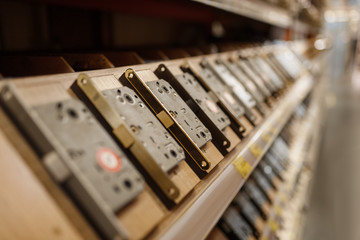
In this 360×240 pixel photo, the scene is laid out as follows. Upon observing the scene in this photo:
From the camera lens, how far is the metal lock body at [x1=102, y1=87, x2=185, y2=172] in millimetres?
677

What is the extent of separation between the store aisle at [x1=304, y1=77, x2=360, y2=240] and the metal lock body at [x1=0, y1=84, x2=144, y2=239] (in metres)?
2.25

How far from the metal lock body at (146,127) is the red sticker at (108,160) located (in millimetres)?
102

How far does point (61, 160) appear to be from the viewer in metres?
0.47

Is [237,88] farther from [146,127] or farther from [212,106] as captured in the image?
[146,127]

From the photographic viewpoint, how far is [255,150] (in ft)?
3.80

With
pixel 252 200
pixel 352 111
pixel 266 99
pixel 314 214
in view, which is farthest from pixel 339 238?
pixel 352 111

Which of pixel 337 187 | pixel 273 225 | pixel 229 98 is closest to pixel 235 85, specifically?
pixel 229 98

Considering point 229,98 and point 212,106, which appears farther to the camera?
point 229,98

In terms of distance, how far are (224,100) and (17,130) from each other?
0.80 m

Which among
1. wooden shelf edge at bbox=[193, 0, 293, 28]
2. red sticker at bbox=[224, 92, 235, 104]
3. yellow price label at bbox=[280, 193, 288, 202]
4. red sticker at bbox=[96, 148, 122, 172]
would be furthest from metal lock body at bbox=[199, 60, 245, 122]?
yellow price label at bbox=[280, 193, 288, 202]

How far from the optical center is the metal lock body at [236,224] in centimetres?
139

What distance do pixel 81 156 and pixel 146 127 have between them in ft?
0.69

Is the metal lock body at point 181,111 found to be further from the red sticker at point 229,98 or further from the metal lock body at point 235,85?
the metal lock body at point 235,85

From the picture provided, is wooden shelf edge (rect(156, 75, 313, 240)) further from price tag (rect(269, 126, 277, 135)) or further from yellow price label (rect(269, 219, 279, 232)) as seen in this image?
yellow price label (rect(269, 219, 279, 232))
